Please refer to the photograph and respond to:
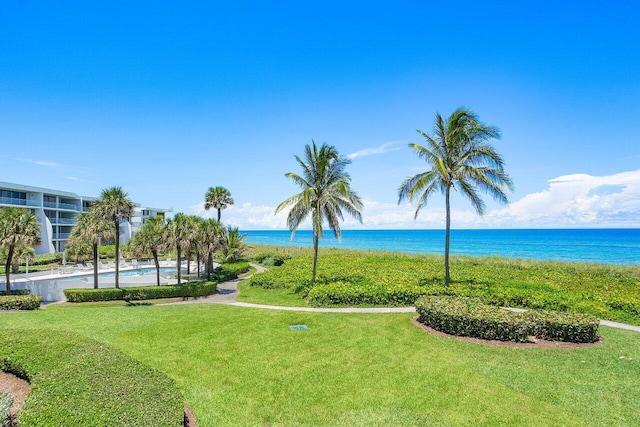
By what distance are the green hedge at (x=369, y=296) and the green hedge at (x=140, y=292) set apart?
11854 millimetres

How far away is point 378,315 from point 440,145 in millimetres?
10021

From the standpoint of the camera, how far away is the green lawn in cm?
705

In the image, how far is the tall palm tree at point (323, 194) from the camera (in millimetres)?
21609

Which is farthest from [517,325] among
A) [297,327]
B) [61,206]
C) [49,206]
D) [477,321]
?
[61,206]

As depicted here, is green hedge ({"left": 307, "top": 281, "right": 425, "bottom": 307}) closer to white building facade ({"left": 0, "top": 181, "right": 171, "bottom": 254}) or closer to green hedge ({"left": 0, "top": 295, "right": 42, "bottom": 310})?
green hedge ({"left": 0, "top": 295, "right": 42, "bottom": 310})

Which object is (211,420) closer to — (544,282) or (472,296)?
(472,296)

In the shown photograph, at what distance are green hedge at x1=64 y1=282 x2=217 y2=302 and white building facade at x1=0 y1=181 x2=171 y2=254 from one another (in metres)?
14.4

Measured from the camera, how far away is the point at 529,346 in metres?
11.0

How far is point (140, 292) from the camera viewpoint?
979 inches

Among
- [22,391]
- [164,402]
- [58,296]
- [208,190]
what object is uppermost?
[208,190]

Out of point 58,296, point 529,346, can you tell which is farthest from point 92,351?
point 58,296

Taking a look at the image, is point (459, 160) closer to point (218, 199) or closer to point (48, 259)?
point (218, 199)

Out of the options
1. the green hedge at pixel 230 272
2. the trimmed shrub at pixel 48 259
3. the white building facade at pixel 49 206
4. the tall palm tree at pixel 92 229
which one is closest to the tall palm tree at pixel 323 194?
the tall palm tree at pixel 92 229

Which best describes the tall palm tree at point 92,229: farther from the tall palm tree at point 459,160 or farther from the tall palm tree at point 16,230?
the tall palm tree at point 459,160
